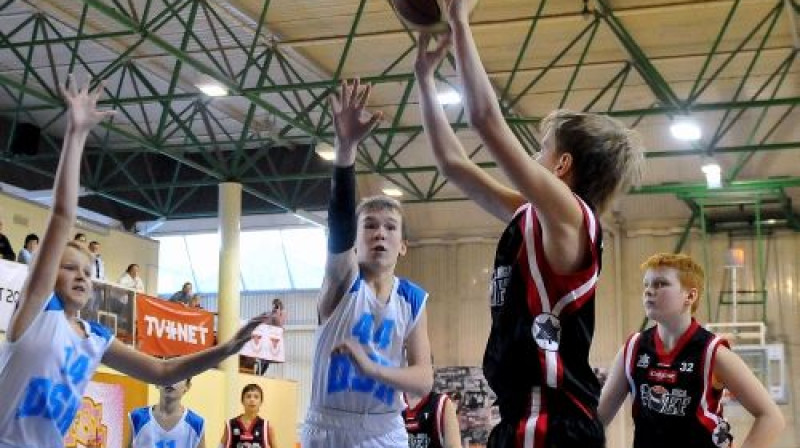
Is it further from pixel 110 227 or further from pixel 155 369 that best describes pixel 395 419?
pixel 110 227

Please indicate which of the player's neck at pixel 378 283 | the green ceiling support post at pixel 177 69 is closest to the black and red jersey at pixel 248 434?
the green ceiling support post at pixel 177 69

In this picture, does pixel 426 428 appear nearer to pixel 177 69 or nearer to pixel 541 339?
pixel 541 339

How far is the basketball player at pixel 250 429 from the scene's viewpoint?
12555 millimetres

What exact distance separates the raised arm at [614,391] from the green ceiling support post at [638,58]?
12.1 metres

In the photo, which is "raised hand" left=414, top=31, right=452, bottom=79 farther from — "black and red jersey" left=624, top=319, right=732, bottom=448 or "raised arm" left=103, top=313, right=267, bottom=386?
"black and red jersey" left=624, top=319, right=732, bottom=448

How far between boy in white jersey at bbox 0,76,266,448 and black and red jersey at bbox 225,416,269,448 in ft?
25.5

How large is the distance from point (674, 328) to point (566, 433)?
2762 millimetres

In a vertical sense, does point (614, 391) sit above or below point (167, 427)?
above

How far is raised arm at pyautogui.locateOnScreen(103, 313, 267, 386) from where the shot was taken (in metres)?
5.23

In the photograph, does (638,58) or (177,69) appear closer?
(638,58)

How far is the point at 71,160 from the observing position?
446 cm

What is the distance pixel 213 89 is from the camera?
18609mm

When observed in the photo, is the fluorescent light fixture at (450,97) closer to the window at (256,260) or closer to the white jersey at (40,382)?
the window at (256,260)

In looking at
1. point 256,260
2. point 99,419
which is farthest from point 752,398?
point 256,260
